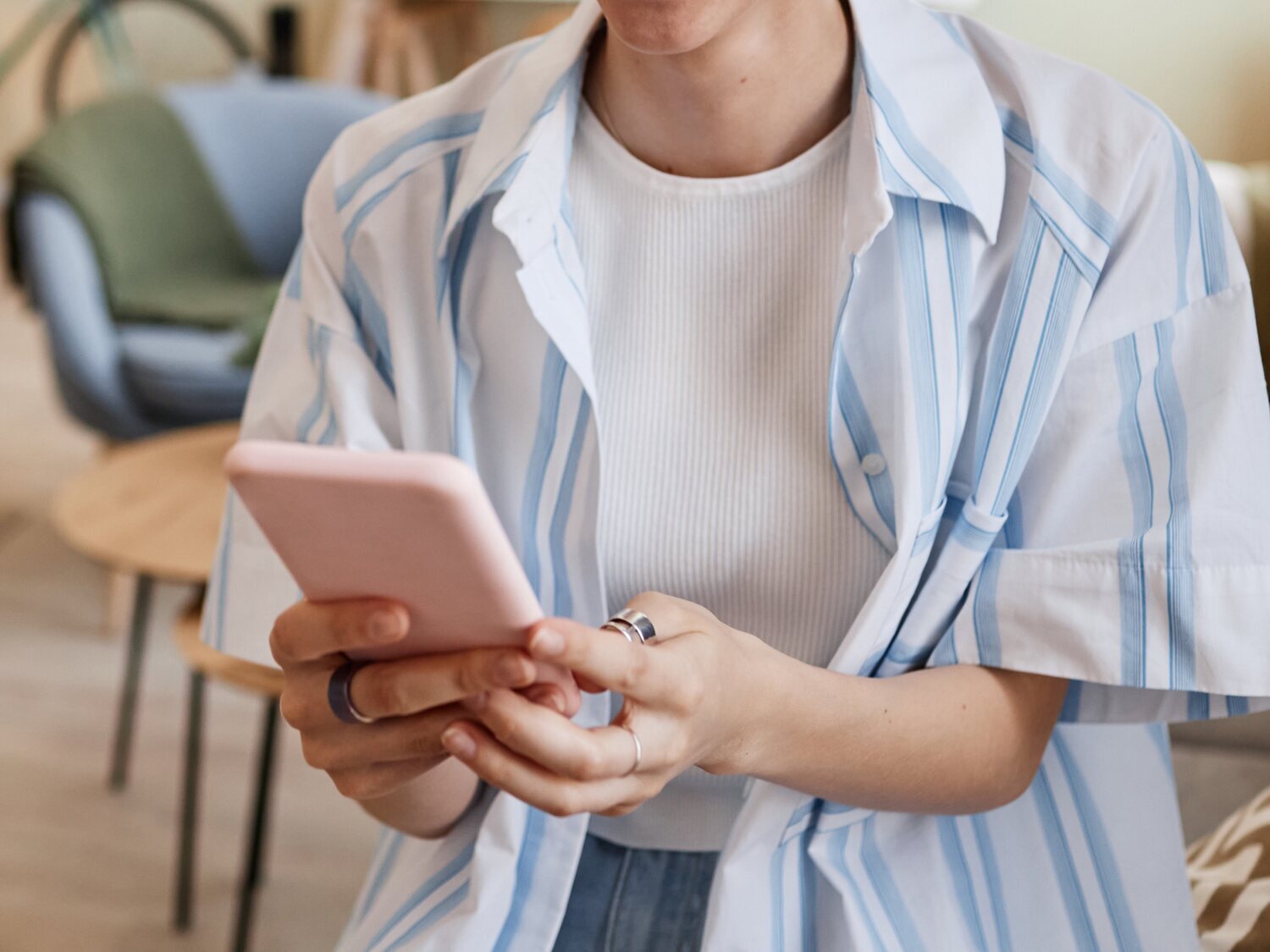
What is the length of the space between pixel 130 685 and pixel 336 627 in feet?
4.69

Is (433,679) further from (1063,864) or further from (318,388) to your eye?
(1063,864)

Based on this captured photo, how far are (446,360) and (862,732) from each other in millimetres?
322

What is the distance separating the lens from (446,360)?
82 centimetres

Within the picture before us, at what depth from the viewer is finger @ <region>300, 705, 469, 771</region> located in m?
0.64

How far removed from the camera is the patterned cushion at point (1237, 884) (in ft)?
2.82

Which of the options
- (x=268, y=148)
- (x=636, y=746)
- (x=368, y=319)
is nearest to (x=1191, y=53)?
(x=268, y=148)

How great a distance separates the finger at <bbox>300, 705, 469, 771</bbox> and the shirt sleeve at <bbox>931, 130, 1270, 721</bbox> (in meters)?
0.30

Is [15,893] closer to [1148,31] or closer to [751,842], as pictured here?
[751,842]

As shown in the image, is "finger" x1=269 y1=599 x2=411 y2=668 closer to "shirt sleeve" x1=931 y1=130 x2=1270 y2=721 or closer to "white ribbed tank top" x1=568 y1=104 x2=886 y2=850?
"white ribbed tank top" x1=568 y1=104 x2=886 y2=850

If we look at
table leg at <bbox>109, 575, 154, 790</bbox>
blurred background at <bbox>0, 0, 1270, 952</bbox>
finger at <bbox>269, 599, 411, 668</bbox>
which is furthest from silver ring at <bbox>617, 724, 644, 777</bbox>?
table leg at <bbox>109, 575, 154, 790</bbox>

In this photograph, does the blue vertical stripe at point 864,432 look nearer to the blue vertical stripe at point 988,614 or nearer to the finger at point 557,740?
the blue vertical stripe at point 988,614

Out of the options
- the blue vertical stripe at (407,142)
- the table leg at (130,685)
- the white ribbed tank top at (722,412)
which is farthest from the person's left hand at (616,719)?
the table leg at (130,685)

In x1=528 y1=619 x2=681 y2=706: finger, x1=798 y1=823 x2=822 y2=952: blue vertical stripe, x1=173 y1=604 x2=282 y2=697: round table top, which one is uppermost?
x1=528 y1=619 x2=681 y2=706: finger

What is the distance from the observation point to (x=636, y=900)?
0.82 meters
